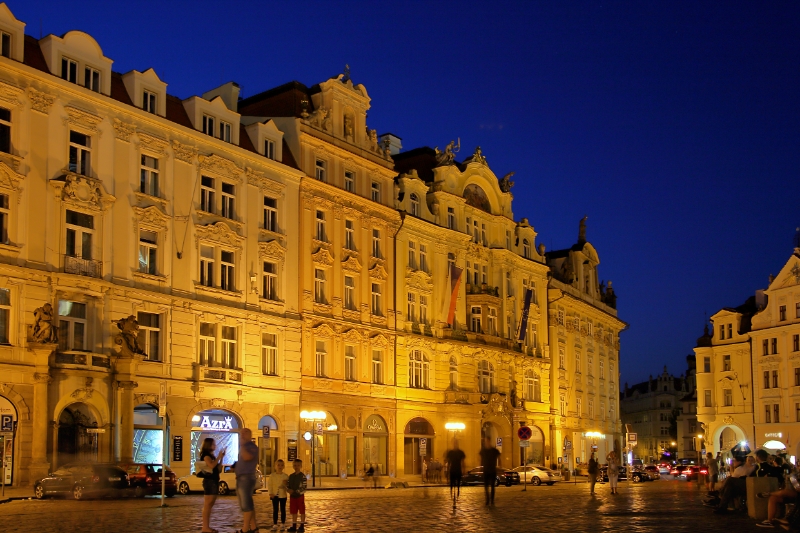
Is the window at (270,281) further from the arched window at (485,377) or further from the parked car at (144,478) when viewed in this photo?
the arched window at (485,377)

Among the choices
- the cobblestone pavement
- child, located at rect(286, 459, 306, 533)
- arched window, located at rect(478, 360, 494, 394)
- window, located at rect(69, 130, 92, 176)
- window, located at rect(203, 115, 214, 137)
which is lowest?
the cobblestone pavement

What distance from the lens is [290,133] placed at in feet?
188

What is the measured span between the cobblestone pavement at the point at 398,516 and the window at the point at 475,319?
3658 centimetres

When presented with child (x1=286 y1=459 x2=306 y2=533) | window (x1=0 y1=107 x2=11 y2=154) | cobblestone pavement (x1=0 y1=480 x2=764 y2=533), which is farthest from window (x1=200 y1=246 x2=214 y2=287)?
child (x1=286 y1=459 x2=306 y2=533)

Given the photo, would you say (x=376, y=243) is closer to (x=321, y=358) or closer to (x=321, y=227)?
(x=321, y=227)

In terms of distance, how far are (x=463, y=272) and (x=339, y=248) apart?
563 inches

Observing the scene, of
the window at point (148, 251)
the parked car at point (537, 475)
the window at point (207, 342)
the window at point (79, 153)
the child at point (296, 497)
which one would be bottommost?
the parked car at point (537, 475)

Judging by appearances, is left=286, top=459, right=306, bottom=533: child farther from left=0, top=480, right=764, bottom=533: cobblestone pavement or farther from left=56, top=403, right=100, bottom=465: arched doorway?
left=56, top=403, right=100, bottom=465: arched doorway

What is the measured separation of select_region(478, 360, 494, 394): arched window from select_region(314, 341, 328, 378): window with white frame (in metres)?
17.5

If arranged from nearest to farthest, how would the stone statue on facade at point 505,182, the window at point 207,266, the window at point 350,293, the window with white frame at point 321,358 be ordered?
the window at point 207,266, the window with white frame at point 321,358, the window at point 350,293, the stone statue on facade at point 505,182

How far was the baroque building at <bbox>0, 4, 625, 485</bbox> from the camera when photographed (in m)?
42.0

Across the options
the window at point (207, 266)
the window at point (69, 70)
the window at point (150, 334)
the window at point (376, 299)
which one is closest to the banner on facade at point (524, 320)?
the window at point (376, 299)

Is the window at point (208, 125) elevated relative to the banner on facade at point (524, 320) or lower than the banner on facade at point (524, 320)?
elevated

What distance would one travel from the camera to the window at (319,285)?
57.5 m
